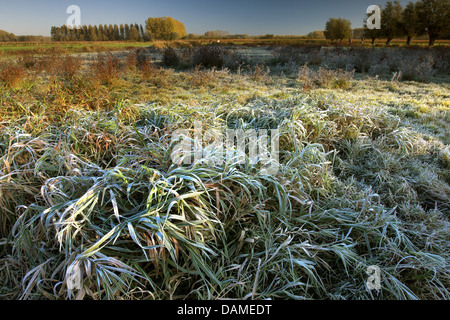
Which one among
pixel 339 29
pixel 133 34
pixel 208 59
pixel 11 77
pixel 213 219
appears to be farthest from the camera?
pixel 339 29

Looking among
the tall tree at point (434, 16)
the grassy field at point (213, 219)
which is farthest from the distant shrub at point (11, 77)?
the tall tree at point (434, 16)

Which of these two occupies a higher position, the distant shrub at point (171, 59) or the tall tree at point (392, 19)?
the tall tree at point (392, 19)

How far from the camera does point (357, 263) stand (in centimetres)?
158

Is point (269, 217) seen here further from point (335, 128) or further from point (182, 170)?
point (335, 128)

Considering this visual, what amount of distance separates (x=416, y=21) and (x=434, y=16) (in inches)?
61.7

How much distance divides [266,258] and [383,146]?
2489 mm

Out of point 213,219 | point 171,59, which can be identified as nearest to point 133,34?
point 171,59

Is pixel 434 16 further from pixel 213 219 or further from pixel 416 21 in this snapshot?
pixel 213 219

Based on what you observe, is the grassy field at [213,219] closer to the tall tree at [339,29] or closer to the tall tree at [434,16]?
the tall tree at [434,16]

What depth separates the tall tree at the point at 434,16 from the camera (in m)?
21.6

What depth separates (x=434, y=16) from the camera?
22.1 metres

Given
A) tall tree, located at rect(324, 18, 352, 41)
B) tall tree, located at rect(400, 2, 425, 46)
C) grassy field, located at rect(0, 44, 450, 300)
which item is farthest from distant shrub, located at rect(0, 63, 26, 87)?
tall tree, located at rect(324, 18, 352, 41)
